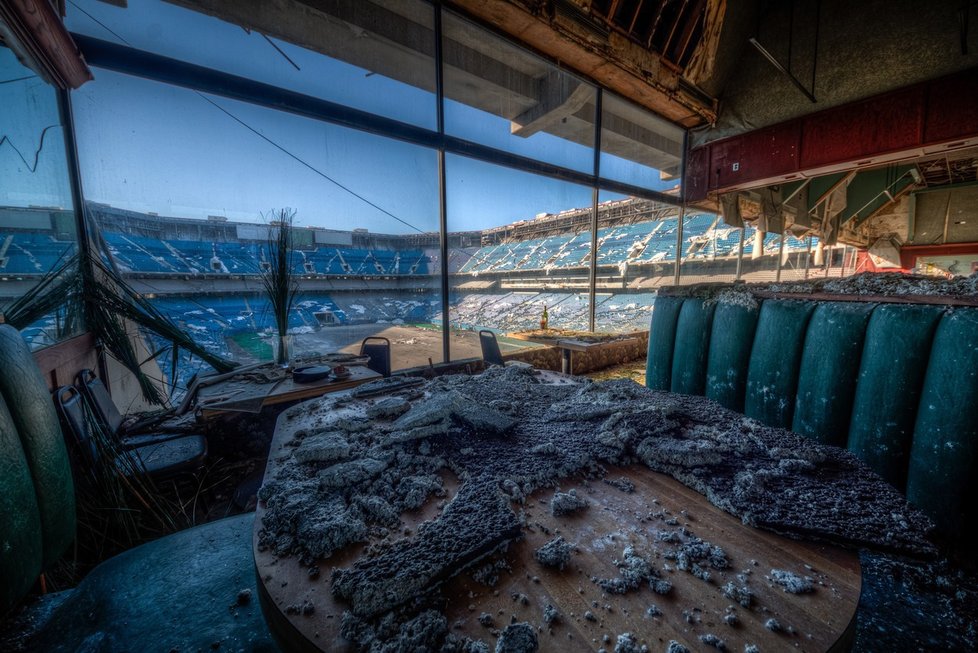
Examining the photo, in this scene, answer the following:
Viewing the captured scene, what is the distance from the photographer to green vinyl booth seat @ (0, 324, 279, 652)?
0.64 metres

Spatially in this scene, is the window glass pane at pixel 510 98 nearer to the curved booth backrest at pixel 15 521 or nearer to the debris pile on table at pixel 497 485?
the debris pile on table at pixel 497 485

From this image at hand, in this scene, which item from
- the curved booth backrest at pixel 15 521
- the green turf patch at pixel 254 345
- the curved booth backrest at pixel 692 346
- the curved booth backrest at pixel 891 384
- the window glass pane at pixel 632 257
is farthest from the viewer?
the window glass pane at pixel 632 257

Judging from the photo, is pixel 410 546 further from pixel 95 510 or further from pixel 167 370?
pixel 167 370

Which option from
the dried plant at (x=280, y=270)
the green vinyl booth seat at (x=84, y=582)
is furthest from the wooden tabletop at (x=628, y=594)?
Answer: the dried plant at (x=280, y=270)

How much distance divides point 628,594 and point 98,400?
93.8 inches

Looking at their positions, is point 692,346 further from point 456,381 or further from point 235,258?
point 235,258

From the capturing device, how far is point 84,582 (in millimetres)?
835

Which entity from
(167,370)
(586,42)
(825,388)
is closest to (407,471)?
(825,388)

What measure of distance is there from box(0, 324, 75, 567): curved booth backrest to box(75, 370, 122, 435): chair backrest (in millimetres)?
944

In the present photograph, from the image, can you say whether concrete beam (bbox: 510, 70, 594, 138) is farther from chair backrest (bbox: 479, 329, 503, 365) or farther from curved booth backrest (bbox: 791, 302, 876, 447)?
curved booth backrest (bbox: 791, 302, 876, 447)

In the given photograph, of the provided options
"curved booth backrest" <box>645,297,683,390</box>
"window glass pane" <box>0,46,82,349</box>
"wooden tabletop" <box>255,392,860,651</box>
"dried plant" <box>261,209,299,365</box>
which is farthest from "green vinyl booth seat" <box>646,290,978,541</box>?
"window glass pane" <box>0,46,82,349</box>

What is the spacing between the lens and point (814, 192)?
620 cm

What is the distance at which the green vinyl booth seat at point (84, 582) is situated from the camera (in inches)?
25.3

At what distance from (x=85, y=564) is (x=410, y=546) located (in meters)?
1.67
